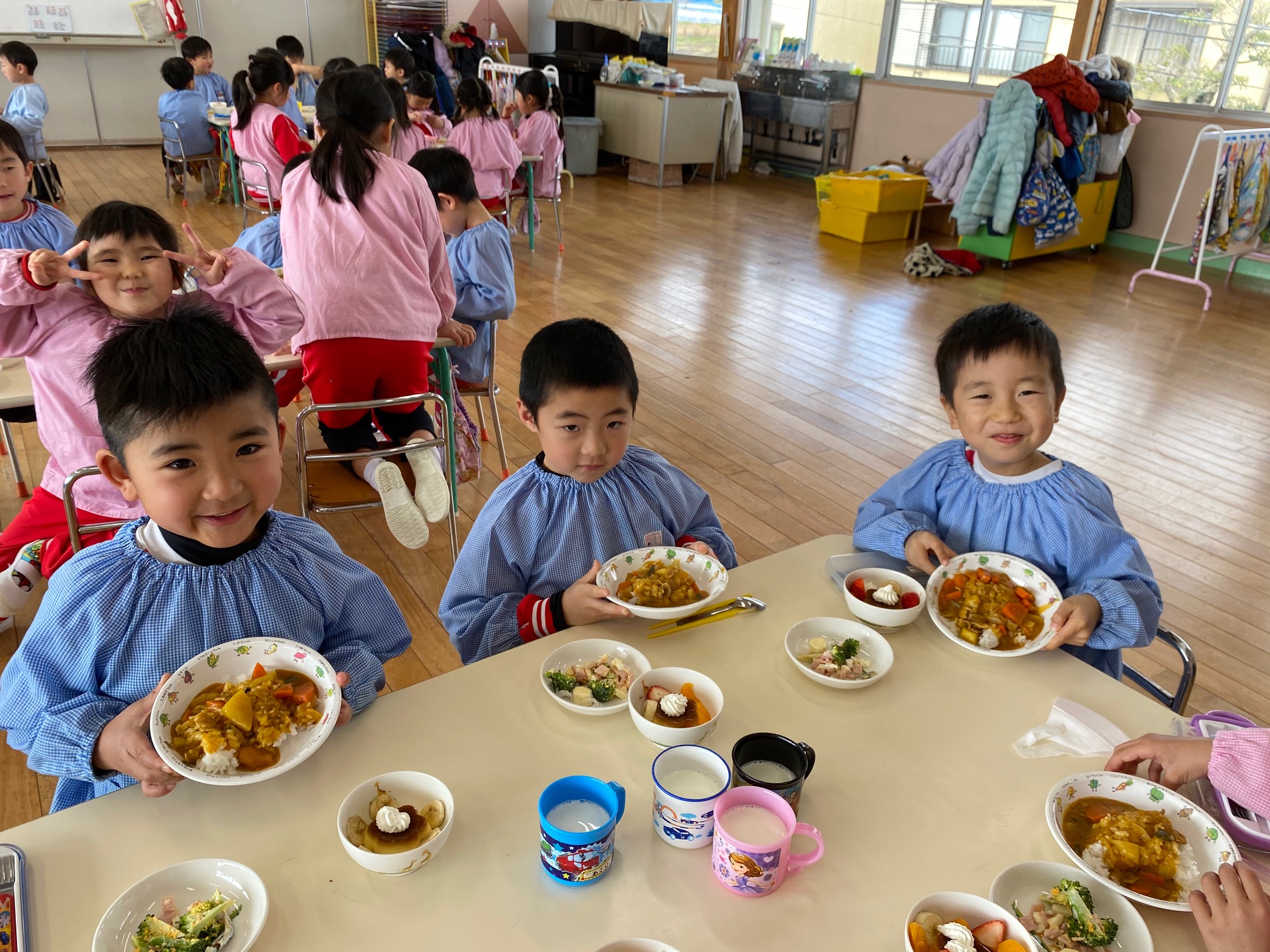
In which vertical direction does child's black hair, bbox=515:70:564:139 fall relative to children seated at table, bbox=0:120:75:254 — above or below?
above

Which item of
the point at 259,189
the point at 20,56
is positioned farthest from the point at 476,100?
the point at 20,56

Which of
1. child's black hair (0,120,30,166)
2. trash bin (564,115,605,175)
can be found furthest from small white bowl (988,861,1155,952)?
trash bin (564,115,605,175)

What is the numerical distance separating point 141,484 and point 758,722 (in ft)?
2.78

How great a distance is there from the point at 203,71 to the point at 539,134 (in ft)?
11.9

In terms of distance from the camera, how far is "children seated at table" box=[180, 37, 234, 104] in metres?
7.44

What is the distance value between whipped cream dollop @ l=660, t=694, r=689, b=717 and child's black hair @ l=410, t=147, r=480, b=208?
2.51 m

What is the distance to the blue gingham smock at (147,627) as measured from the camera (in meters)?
1.08

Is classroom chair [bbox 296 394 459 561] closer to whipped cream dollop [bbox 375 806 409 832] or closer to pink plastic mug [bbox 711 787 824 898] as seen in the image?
whipped cream dollop [bbox 375 806 409 832]

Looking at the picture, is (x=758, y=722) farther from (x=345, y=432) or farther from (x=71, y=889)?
(x=345, y=432)

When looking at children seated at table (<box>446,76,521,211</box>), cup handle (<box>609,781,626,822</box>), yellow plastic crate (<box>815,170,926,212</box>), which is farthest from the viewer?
yellow plastic crate (<box>815,170,926,212</box>)

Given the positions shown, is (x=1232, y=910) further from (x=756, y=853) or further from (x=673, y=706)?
(x=673, y=706)

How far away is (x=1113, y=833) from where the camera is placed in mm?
938

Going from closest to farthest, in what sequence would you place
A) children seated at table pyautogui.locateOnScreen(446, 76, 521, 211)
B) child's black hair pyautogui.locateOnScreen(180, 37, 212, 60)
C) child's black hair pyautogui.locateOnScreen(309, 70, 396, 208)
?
child's black hair pyautogui.locateOnScreen(309, 70, 396, 208)
children seated at table pyautogui.locateOnScreen(446, 76, 521, 211)
child's black hair pyautogui.locateOnScreen(180, 37, 212, 60)

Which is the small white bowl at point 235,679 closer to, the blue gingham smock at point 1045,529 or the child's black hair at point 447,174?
the blue gingham smock at point 1045,529
